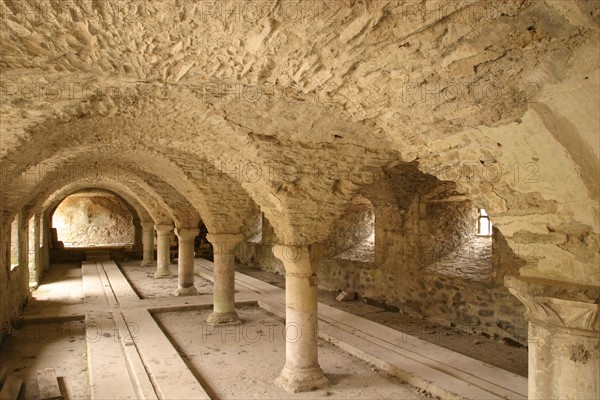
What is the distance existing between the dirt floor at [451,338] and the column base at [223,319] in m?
2.54

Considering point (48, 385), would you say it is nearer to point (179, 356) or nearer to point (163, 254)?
point (179, 356)

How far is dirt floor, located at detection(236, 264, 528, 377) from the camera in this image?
6.58 meters

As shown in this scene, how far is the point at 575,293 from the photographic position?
266cm

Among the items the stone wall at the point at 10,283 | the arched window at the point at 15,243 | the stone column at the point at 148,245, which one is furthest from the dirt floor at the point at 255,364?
the stone column at the point at 148,245

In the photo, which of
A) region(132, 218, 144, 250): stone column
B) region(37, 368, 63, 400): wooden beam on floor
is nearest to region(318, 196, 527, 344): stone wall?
region(37, 368, 63, 400): wooden beam on floor

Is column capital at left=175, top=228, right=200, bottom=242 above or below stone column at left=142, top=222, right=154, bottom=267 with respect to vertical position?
above

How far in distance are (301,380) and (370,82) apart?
373 centimetres

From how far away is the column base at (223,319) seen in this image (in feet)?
27.1

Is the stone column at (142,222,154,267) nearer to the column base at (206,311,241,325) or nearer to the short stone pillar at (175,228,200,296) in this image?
the short stone pillar at (175,228,200,296)

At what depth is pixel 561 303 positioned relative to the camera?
270cm

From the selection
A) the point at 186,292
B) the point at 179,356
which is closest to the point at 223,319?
the point at 179,356

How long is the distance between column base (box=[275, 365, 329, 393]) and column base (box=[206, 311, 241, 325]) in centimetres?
298

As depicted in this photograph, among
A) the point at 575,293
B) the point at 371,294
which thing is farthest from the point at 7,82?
the point at 371,294

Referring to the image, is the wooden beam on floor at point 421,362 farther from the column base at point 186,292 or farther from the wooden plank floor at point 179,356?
the column base at point 186,292
